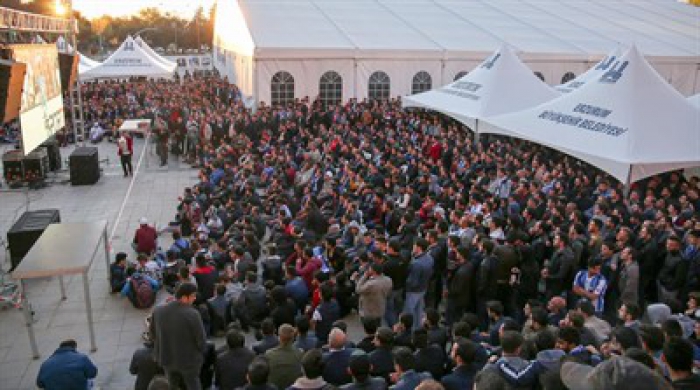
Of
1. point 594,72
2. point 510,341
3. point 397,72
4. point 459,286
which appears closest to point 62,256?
point 459,286

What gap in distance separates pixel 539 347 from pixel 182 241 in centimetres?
607

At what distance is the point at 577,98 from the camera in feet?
39.2

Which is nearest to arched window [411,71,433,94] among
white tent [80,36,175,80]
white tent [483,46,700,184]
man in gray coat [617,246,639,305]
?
white tent [483,46,700,184]

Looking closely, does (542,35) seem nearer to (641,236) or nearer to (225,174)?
(225,174)

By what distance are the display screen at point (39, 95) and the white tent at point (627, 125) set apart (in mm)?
9996

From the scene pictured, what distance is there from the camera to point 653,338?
4.22 metres

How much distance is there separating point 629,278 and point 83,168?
13969 mm

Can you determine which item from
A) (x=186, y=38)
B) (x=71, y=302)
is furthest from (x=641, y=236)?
(x=186, y=38)

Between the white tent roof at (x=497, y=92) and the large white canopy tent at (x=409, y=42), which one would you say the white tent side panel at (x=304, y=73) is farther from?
the white tent roof at (x=497, y=92)

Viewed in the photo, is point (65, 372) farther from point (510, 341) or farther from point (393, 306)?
point (510, 341)

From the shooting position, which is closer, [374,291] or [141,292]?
[374,291]

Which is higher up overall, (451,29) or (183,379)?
(451,29)

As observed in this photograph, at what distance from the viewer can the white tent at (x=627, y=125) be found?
33.6 feet

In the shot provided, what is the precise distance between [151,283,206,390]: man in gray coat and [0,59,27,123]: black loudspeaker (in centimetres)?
510
